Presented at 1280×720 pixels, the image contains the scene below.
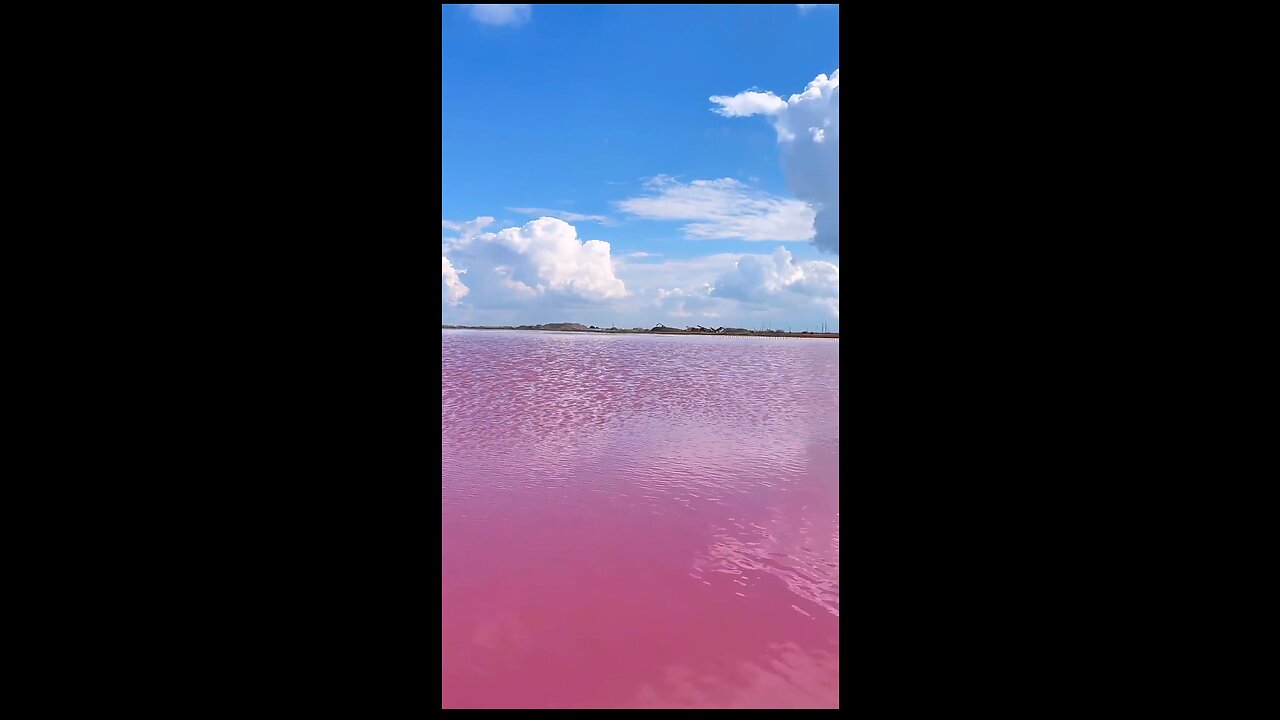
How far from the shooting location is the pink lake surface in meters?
2.04

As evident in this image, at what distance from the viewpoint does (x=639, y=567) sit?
295cm

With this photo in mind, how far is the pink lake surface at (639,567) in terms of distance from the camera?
2045 mm
